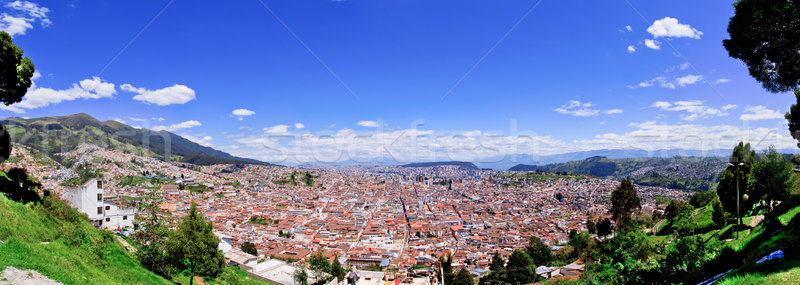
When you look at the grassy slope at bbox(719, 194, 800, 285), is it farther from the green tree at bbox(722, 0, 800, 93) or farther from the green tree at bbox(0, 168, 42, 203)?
the green tree at bbox(0, 168, 42, 203)

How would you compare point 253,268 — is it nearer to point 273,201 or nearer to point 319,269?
point 319,269

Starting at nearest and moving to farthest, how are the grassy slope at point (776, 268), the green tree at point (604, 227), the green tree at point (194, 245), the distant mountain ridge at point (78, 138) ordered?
1. the grassy slope at point (776, 268)
2. the green tree at point (194, 245)
3. the green tree at point (604, 227)
4. the distant mountain ridge at point (78, 138)

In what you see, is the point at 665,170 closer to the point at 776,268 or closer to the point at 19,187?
the point at 776,268

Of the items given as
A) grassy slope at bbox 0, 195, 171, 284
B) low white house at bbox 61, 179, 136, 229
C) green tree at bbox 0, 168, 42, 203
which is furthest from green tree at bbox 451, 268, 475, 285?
low white house at bbox 61, 179, 136, 229

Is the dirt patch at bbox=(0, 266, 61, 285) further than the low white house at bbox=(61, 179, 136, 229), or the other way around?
the low white house at bbox=(61, 179, 136, 229)

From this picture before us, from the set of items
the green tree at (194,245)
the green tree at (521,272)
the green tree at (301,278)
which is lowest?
the green tree at (521,272)

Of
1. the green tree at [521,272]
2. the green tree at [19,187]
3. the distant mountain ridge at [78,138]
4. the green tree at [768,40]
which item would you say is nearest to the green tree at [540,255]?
the green tree at [521,272]

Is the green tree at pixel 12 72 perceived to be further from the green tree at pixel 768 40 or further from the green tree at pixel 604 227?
the green tree at pixel 604 227
